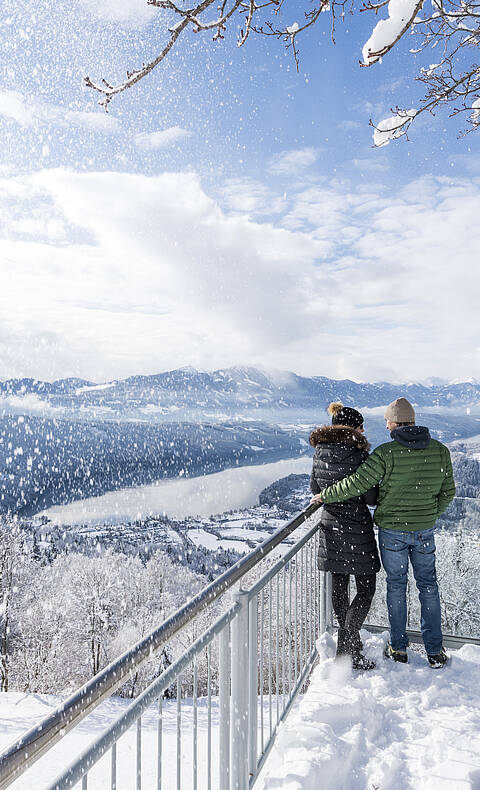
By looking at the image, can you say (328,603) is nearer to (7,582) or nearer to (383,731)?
(383,731)

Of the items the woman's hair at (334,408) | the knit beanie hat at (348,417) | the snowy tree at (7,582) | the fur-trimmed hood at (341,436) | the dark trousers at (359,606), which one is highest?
the woman's hair at (334,408)

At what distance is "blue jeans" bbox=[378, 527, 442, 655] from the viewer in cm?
330

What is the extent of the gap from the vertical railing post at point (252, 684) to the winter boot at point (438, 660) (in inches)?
63.4

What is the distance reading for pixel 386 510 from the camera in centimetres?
328

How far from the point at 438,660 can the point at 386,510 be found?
1061mm

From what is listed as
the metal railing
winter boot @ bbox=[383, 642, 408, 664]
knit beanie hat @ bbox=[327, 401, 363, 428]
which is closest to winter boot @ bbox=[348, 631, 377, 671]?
winter boot @ bbox=[383, 642, 408, 664]

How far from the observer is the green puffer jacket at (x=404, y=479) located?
314cm

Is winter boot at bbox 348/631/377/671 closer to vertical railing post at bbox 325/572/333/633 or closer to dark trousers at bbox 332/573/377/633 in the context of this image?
dark trousers at bbox 332/573/377/633

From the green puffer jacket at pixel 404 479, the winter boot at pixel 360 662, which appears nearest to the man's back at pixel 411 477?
the green puffer jacket at pixel 404 479

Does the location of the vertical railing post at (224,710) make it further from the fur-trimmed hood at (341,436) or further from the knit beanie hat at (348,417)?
the knit beanie hat at (348,417)

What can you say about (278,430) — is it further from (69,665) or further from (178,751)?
(178,751)

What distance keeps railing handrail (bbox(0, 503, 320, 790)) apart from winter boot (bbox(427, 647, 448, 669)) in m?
2.25

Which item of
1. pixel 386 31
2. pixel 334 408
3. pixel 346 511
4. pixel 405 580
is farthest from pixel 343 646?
pixel 386 31

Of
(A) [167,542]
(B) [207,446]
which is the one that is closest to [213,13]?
(A) [167,542]
